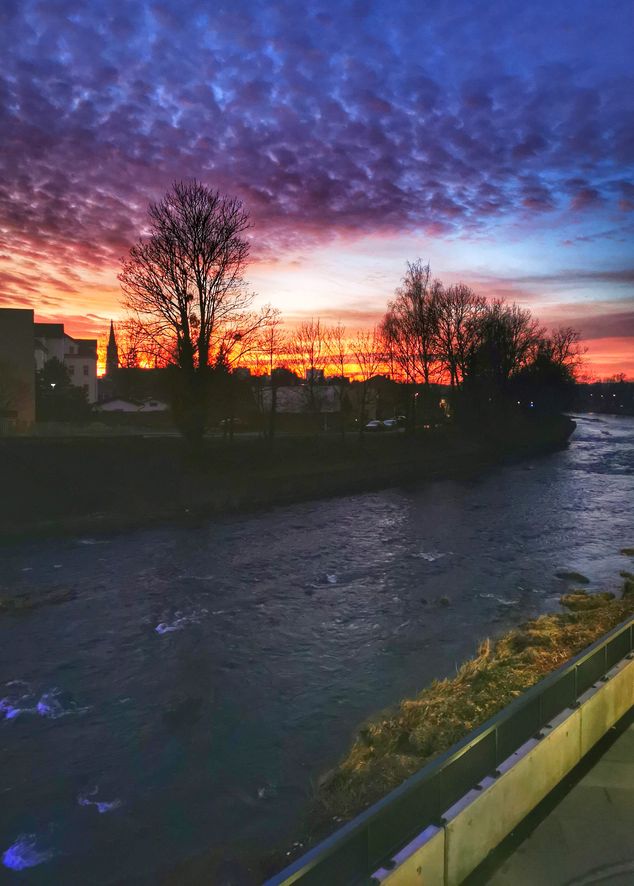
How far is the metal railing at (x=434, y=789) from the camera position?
2936 millimetres

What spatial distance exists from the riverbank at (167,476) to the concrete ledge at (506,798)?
732 inches

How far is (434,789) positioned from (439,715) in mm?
3839

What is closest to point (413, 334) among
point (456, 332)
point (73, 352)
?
point (456, 332)

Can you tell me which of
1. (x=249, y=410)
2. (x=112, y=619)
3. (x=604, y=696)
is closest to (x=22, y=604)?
(x=112, y=619)

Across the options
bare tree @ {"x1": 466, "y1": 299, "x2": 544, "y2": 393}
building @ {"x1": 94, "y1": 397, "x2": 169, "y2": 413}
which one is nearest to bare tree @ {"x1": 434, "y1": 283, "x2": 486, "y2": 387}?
bare tree @ {"x1": 466, "y1": 299, "x2": 544, "y2": 393}

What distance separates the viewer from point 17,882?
5.25m

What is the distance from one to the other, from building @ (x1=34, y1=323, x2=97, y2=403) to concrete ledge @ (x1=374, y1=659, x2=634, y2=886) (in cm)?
6776

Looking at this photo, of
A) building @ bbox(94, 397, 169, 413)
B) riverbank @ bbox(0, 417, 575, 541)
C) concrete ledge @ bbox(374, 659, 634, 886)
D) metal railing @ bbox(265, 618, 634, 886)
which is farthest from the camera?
building @ bbox(94, 397, 169, 413)

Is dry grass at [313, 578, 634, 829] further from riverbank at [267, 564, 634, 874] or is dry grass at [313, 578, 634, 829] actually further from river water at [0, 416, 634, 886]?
river water at [0, 416, 634, 886]

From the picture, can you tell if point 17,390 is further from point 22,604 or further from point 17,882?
point 17,882

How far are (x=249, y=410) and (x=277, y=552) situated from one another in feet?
94.2

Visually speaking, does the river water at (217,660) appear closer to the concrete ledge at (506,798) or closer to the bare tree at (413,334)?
the concrete ledge at (506,798)

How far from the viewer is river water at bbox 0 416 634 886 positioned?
5.98m

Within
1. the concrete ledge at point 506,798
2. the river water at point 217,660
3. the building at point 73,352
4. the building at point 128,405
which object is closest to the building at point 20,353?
the building at point 73,352
